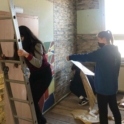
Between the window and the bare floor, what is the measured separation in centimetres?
132

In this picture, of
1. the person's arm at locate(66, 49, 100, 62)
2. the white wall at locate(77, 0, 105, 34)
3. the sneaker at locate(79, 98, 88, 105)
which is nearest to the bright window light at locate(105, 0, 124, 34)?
the white wall at locate(77, 0, 105, 34)

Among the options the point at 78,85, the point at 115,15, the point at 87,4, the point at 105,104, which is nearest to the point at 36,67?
the point at 105,104

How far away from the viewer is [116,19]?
4.19m


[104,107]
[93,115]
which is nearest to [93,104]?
[93,115]

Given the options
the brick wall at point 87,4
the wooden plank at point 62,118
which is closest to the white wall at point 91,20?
the brick wall at point 87,4

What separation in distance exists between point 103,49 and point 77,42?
8.08ft

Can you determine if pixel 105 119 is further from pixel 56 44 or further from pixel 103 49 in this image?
pixel 56 44

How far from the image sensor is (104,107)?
85.3 inches

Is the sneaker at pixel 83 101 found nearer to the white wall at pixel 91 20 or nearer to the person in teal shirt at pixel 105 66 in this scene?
the person in teal shirt at pixel 105 66

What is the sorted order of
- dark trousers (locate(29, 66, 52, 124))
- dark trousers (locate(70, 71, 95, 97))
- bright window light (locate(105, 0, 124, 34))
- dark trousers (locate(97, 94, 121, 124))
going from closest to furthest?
dark trousers (locate(97, 94, 121, 124)) < dark trousers (locate(29, 66, 52, 124)) < dark trousers (locate(70, 71, 95, 97)) < bright window light (locate(105, 0, 124, 34))

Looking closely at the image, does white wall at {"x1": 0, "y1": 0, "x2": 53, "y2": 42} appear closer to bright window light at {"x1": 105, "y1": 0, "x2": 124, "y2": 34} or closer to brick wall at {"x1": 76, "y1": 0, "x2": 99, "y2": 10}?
brick wall at {"x1": 76, "y1": 0, "x2": 99, "y2": 10}

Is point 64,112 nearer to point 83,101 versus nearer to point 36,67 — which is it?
point 83,101

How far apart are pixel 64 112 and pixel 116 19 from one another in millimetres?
2377

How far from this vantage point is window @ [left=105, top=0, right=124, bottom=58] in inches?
162
